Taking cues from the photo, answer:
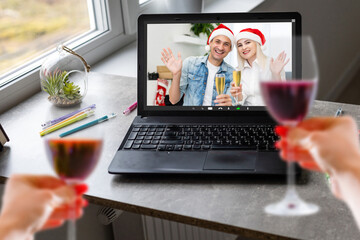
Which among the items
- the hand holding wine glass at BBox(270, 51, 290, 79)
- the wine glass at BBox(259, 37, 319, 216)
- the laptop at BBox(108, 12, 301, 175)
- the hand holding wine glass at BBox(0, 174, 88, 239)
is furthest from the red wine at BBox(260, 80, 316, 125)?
the hand holding wine glass at BBox(270, 51, 290, 79)

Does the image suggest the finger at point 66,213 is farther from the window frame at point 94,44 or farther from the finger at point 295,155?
the window frame at point 94,44

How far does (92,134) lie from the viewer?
0.65 metres

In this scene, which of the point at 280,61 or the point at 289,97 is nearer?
the point at 289,97

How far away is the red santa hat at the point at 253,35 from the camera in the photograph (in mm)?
1284

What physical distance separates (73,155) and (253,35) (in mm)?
755

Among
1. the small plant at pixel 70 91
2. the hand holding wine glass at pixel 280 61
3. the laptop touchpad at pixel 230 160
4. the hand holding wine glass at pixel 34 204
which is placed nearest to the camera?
the hand holding wine glass at pixel 34 204

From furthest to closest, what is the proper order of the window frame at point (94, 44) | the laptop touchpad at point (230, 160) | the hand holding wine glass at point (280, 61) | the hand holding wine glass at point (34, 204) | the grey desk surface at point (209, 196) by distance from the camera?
the window frame at point (94, 44), the hand holding wine glass at point (280, 61), the laptop touchpad at point (230, 160), the grey desk surface at point (209, 196), the hand holding wine glass at point (34, 204)

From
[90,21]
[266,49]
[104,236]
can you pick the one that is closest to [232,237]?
[104,236]

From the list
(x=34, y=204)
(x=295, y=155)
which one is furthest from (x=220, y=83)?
(x=34, y=204)

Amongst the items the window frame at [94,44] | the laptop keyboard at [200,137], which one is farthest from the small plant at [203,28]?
the window frame at [94,44]

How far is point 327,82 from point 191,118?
1.93 m

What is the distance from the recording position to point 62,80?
1477 mm

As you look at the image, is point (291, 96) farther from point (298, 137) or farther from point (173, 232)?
point (173, 232)

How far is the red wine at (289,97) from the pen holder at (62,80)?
92 cm
